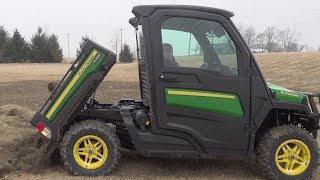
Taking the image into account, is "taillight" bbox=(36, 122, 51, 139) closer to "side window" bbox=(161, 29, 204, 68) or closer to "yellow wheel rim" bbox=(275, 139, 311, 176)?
"side window" bbox=(161, 29, 204, 68)

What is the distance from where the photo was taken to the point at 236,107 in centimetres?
568

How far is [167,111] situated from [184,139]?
422 mm

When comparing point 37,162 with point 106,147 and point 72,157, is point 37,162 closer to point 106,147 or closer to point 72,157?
point 72,157

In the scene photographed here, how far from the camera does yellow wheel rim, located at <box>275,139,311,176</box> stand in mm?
5844

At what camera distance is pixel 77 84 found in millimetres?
5773

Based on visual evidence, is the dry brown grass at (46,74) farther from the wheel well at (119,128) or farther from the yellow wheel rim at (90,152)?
the yellow wheel rim at (90,152)

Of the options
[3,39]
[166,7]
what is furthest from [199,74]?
[3,39]

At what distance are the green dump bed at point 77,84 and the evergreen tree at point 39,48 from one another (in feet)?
202

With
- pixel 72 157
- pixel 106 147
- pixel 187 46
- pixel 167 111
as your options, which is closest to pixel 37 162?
pixel 72 157

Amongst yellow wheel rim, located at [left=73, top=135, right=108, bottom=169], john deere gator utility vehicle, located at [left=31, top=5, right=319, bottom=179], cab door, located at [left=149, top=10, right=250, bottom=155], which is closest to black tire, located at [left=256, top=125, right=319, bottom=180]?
john deere gator utility vehicle, located at [left=31, top=5, right=319, bottom=179]

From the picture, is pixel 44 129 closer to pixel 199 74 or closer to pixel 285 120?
pixel 199 74

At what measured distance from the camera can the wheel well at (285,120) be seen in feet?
19.9

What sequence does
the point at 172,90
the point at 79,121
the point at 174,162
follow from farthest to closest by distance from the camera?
the point at 174,162
the point at 79,121
the point at 172,90

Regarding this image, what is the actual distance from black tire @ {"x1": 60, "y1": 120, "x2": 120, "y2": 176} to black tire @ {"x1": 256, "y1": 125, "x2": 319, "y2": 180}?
1.85 metres
